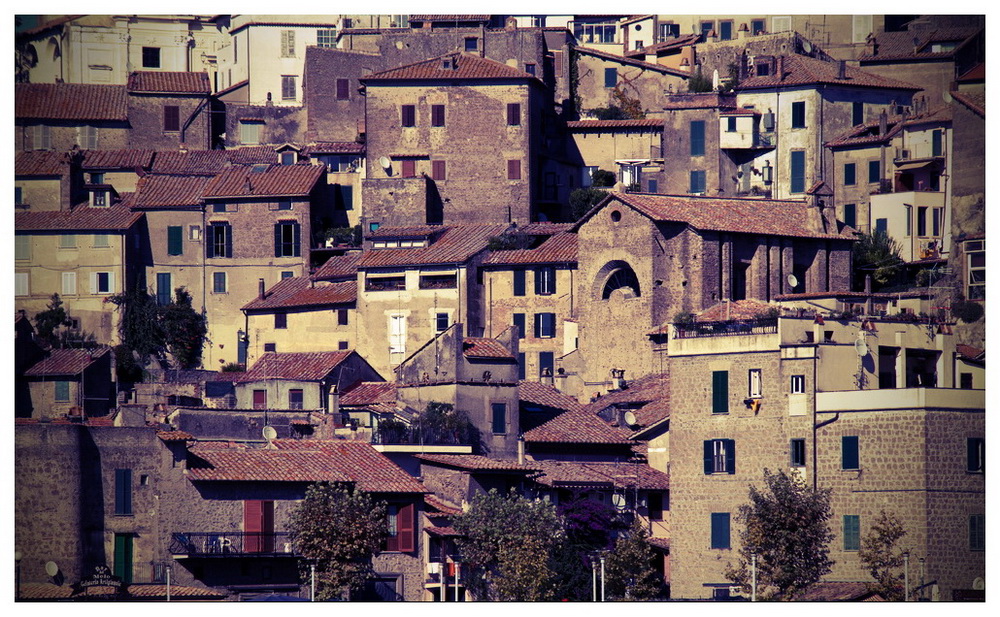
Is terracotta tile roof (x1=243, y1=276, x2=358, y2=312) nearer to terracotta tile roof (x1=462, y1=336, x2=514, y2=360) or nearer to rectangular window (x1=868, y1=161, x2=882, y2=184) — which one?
terracotta tile roof (x1=462, y1=336, x2=514, y2=360)

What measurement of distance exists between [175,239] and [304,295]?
6.07 meters

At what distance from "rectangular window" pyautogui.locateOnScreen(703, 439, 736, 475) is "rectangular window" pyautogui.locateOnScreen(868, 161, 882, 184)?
66.0 feet

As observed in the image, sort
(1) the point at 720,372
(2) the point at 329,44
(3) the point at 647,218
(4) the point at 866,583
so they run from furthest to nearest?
(2) the point at 329,44 → (3) the point at 647,218 → (1) the point at 720,372 → (4) the point at 866,583

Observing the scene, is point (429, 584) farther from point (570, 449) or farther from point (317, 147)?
point (317, 147)

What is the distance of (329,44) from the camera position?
3327 inches

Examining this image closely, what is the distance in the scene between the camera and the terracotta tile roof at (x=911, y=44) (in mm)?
72312

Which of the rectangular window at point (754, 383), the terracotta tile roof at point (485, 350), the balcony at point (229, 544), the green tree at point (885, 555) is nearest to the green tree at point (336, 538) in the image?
the balcony at point (229, 544)

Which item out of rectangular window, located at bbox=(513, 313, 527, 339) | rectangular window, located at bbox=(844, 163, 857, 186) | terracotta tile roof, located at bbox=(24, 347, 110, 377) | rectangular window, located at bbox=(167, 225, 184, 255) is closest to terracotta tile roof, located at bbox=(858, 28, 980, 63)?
rectangular window, located at bbox=(844, 163, 857, 186)

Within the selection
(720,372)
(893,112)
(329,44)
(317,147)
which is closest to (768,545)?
(720,372)

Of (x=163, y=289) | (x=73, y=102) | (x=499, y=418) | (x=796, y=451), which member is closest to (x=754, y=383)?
(x=796, y=451)

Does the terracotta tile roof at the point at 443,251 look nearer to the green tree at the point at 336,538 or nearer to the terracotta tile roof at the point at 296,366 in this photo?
the terracotta tile roof at the point at 296,366

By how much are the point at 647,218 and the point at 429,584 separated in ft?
57.9

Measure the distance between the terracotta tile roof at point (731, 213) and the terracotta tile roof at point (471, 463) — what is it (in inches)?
490

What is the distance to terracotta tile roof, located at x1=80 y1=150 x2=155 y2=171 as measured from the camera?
76.8m
